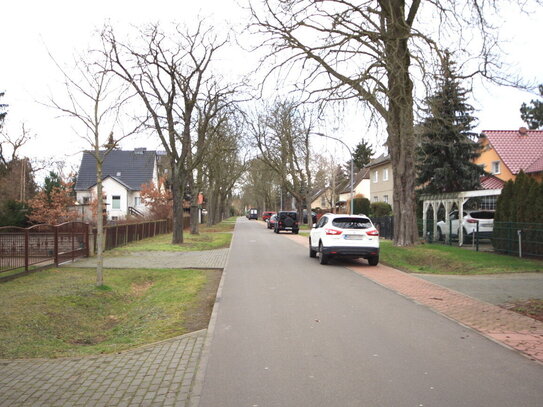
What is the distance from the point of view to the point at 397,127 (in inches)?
752

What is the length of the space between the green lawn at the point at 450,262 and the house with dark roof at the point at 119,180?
42872mm

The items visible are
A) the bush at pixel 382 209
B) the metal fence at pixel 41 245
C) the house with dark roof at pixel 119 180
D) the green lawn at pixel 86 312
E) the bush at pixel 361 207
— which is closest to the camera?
the green lawn at pixel 86 312

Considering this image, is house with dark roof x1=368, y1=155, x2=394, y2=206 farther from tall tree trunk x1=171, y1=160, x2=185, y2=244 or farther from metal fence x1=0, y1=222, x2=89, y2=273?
metal fence x1=0, y1=222, x2=89, y2=273

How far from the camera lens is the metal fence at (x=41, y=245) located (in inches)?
447

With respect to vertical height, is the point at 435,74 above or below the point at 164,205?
above

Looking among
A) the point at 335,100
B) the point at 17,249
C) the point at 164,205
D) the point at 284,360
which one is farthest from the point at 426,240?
the point at 164,205

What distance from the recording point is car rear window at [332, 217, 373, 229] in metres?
15.5

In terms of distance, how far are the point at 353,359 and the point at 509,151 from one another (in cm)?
3530

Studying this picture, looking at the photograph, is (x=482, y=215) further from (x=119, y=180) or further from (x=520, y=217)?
(x=119, y=180)


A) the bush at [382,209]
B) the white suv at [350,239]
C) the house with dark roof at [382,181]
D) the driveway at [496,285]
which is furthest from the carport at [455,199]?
the house with dark roof at [382,181]

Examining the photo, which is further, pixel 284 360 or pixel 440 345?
Result: pixel 440 345

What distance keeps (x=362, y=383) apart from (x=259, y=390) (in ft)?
3.31

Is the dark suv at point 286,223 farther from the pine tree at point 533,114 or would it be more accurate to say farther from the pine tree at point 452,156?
the pine tree at point 533,114

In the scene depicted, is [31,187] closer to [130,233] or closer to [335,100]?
[130,233]
